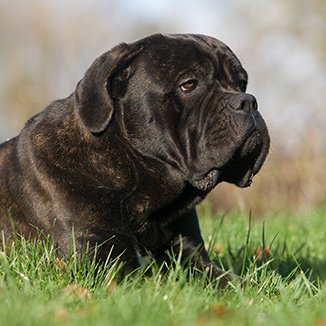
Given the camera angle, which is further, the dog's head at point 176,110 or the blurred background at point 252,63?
the blurred background at point 252,63

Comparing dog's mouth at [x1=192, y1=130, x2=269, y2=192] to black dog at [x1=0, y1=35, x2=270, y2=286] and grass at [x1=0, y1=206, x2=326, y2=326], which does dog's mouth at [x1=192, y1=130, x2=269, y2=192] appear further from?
grass at [x1=0, y1=206, x2=326, y2=326]

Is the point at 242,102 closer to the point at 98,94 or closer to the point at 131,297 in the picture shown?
the point at 98,94

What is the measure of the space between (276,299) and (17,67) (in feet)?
51.8

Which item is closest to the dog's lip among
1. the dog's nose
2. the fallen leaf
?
the dog's nose

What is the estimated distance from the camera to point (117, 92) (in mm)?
4578

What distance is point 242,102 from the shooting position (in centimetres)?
446

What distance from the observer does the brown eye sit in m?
4.53

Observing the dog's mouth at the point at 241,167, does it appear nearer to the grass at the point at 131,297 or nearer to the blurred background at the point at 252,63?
the grass at the point at 131,297

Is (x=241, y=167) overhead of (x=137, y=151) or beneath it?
beneath

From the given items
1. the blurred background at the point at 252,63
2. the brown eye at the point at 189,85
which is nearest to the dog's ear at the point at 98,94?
the brown eye at the point at 189,85

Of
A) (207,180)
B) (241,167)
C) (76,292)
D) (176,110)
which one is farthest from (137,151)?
(76,292)

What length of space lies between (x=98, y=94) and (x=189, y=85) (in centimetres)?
53

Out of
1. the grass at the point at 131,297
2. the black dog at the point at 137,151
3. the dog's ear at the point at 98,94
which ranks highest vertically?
the dog's ear at the point at 98,94

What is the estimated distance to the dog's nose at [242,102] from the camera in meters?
4.45
